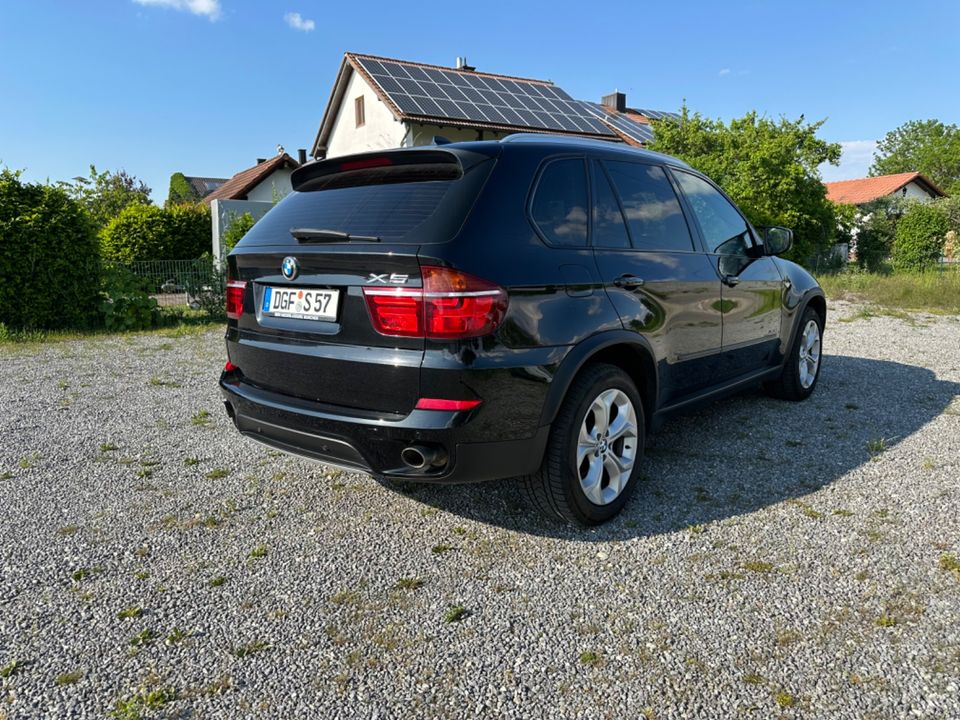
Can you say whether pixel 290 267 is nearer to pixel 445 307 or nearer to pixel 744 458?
pixel 445 307

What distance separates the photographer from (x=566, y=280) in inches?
124

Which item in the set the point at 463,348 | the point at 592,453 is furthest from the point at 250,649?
the point at 592,453

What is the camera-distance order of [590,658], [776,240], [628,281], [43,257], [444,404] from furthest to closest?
1. [43,257]
2. [776,240]
3. [628,281]
4. [444,404]
5. [590,658]

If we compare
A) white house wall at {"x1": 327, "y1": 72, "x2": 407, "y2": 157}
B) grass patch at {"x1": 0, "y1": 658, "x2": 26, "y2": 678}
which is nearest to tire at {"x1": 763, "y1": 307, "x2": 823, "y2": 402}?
grass patch at {"x1": 0, "y1": 658, "x2": 26, "y2": 678}

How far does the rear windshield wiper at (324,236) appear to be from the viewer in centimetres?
296

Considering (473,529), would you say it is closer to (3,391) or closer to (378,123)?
(3,391)

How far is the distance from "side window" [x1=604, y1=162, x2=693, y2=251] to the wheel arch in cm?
57

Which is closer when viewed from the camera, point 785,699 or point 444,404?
point 785,699

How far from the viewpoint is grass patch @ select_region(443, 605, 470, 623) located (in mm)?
2654

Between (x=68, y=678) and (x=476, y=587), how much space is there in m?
1.45

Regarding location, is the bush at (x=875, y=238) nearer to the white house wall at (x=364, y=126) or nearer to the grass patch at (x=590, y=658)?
the white house wall at (x=364, y=126)

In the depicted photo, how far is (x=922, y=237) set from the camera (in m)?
22.0

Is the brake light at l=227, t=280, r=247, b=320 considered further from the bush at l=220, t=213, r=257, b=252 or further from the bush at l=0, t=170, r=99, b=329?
the bush at l=220, t=213, r=257, b=252

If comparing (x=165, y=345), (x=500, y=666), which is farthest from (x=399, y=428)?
(x=165, y=345)
